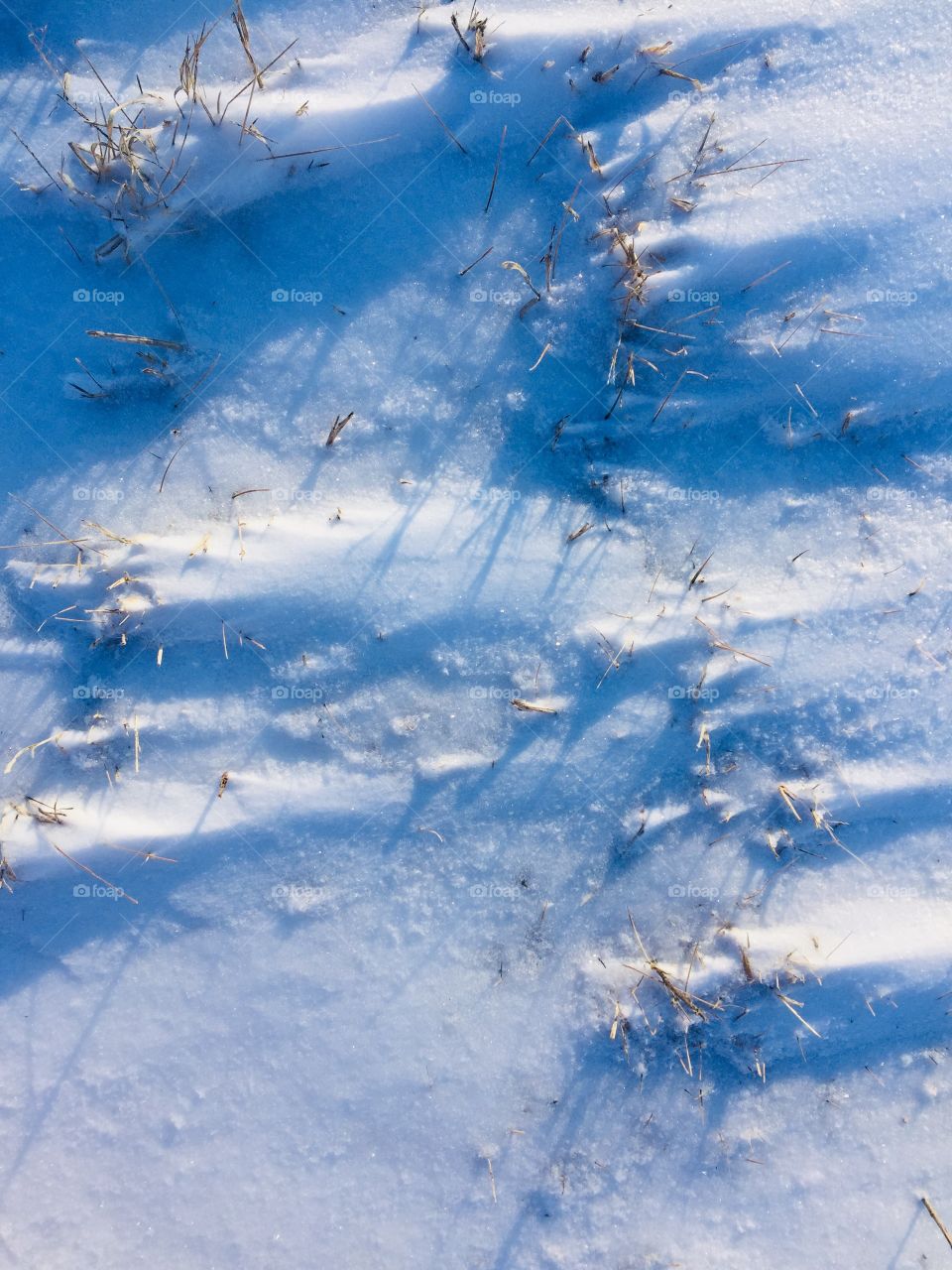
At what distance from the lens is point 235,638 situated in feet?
8.39

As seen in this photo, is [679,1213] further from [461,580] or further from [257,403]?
[257,403]

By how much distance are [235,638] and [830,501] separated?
7.72 feet

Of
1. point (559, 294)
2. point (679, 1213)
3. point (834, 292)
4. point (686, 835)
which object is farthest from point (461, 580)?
point (679, 1213)
